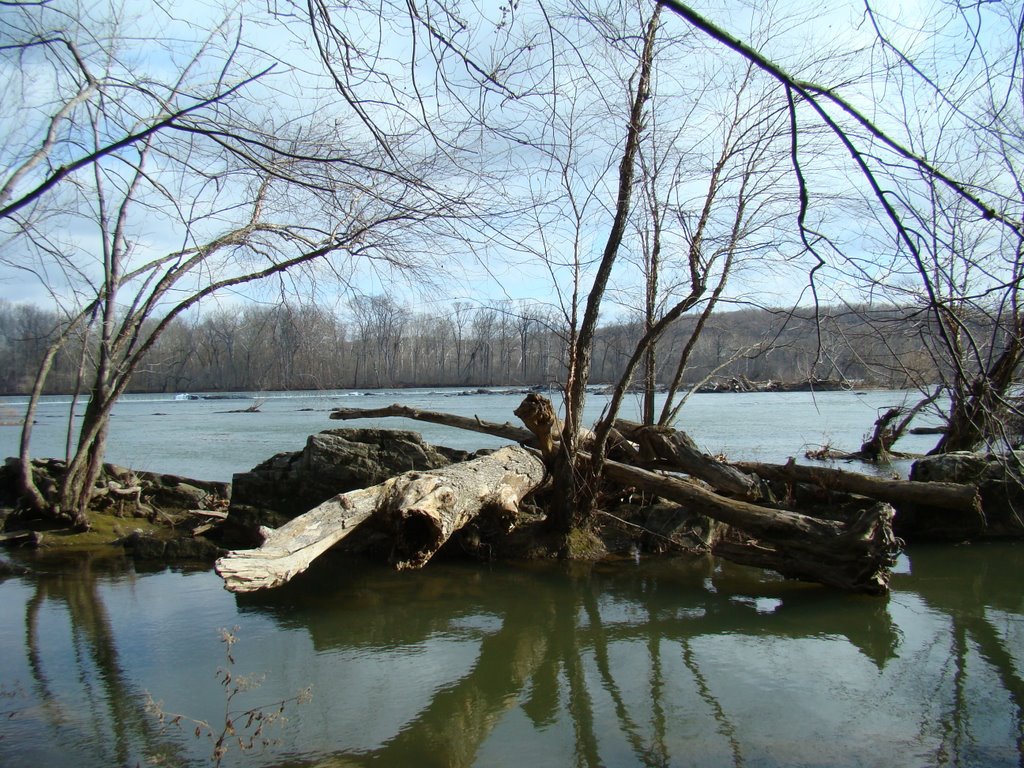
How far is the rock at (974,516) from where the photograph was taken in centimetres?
889

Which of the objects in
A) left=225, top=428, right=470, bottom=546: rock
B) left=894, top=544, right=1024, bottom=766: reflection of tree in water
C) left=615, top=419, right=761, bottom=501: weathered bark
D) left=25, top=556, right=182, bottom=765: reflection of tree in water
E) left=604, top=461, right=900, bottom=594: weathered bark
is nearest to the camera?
left=25, top=556, right=182, bottom=765: reflection of tree in water

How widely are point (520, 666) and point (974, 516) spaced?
655 centimetres

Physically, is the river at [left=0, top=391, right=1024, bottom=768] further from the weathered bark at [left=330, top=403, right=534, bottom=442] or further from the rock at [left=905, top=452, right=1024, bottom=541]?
the weathered bark at [left=330, top=403, right=534, bottom=442]

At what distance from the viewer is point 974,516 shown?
8898mm

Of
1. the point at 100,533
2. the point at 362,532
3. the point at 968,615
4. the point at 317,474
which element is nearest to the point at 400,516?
the point at 362,532

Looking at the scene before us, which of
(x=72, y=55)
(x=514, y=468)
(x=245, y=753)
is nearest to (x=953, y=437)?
(x=514, y=468)

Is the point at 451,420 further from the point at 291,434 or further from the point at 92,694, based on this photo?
the point at 291,434

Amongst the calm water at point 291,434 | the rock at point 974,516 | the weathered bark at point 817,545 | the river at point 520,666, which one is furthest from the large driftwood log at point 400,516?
the rock at point 974,516

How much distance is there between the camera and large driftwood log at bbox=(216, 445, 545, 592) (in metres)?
4.55

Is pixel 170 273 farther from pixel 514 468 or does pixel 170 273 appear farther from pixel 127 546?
pixel 514 468

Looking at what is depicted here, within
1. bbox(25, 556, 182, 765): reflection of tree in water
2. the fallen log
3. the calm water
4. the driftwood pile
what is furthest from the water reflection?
the calm water

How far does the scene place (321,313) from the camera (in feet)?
26.5

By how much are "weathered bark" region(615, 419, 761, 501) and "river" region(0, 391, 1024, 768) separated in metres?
0.88

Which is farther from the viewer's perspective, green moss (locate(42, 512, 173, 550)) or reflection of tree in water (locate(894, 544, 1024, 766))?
green moss (locate(42, 512, 173, 550))
